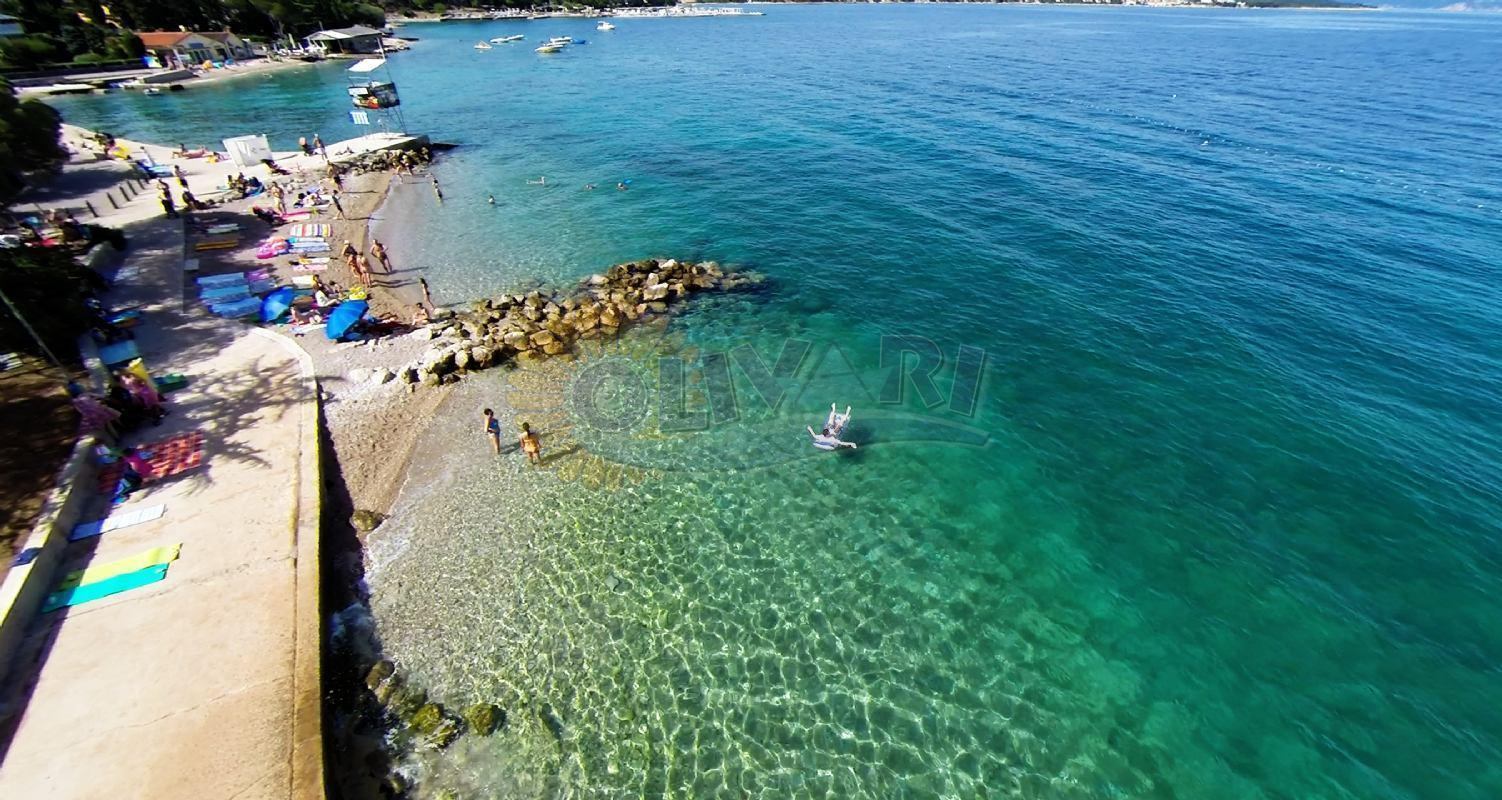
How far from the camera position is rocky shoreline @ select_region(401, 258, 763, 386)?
28484 mm

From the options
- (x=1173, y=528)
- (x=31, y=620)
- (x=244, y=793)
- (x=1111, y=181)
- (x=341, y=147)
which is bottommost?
(x=1173, y=528)

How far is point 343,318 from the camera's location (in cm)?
2889

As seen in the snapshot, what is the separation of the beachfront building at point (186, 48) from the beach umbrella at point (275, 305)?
11610 centimetres

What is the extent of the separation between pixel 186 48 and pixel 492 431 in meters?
136

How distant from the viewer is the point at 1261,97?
74875 millimetres

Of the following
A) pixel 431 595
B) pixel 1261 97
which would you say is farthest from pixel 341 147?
pixel 1261 97

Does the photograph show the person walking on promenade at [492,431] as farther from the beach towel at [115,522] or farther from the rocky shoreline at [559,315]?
the beach towel at [115,522]

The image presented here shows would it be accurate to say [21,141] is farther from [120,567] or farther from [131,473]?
[120,567]

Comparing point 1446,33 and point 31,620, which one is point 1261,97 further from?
point 1446,33

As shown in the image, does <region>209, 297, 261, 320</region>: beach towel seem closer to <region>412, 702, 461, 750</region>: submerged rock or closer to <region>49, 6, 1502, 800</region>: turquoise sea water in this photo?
<region>49, 6, 1502, 800</region>: turquoise sea water

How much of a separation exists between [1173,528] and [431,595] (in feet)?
84.6

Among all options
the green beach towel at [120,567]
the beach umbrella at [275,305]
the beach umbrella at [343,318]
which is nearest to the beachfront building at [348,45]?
the beach umbrella at [275,305]

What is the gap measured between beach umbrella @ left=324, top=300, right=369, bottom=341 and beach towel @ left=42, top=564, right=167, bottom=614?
14.4 meters

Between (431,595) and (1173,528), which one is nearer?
(431,595)
